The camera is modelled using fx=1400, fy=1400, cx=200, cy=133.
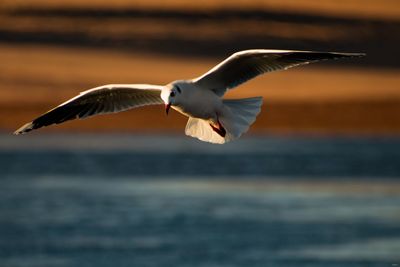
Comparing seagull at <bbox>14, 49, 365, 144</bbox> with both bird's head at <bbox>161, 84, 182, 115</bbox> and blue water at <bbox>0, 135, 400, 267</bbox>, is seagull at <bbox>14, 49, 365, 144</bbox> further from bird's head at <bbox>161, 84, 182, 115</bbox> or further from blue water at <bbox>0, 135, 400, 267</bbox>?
blue water at <bbox>0, 135, 400, 267</bbox>

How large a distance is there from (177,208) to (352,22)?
154ft

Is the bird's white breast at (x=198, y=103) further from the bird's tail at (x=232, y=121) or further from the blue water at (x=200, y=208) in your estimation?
the blue water at (x=200, y=208)

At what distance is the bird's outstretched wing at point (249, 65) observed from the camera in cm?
1273

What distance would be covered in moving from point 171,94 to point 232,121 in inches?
36.6

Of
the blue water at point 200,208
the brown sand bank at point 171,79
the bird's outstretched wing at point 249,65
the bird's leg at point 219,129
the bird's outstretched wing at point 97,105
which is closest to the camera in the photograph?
the bird's outstretched wing at point 249,65

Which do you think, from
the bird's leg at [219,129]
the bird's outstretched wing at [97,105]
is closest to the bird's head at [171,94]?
the bird's leg at [219,129]

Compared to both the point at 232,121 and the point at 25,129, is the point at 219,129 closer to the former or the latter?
the point at 232,121

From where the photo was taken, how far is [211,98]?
1270 centimetres

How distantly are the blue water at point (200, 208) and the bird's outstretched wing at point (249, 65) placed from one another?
4.39 metres

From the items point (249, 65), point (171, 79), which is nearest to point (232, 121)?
point (249, 65)

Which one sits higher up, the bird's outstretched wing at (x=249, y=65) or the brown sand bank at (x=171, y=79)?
the brown sand bank at (x=171, y=79)

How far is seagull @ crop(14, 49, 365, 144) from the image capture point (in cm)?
1259

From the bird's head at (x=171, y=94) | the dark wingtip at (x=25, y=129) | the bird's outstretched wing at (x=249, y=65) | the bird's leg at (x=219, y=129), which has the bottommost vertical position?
the bird's leg at (x=219, y=129)

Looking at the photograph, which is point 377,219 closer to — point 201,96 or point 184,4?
point 201,96
